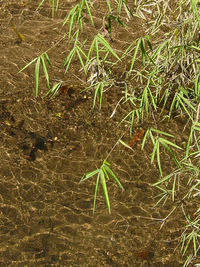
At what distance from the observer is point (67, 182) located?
2764mm

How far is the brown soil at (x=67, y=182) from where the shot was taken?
98.6 inches

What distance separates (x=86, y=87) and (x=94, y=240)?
113cm

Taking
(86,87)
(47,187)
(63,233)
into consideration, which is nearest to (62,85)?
(86,87)

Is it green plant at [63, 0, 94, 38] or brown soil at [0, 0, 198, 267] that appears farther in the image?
brown soil at [0, 0, 198, 267]

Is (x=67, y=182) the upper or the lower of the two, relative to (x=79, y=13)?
lower

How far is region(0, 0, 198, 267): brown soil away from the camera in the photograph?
250cm

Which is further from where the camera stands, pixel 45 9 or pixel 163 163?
pixel 45 9

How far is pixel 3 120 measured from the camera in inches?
118

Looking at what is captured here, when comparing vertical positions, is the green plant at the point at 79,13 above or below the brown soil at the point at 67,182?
above

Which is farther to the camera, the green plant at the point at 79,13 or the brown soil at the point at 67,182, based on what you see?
the brown soil at the point at 67,182

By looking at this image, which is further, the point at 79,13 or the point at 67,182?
the point at 67,182

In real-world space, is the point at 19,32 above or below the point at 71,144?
above

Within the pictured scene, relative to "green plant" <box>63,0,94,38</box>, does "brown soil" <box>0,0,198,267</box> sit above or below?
below

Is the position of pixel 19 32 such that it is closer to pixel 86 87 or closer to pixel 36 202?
pixel 86 87
